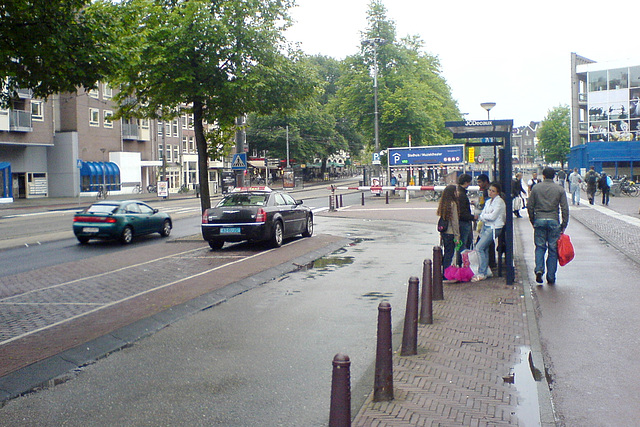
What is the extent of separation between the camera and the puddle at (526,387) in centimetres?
472

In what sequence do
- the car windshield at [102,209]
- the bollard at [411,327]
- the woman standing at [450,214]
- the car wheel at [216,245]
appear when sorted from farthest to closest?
the car windshield at [102,209]
the car wheel at [216,245]
the woman standing at [450,214]
the bollard at [411,327]

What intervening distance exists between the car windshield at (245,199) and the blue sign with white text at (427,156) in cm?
2395

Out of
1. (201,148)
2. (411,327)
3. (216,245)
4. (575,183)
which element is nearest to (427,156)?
(575,183)

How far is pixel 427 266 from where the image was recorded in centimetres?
777

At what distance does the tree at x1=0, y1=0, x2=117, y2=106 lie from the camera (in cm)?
922

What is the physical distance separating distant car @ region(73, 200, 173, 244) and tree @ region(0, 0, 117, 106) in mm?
8359

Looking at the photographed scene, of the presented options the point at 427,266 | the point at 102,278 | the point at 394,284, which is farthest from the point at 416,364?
the point at 102,278

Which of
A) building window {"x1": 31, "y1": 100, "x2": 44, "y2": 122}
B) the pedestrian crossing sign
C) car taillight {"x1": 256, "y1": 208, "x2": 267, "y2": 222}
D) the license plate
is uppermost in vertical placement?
building window {"x1": 31, "y1": 100, "x2": 44, "y2": 122}

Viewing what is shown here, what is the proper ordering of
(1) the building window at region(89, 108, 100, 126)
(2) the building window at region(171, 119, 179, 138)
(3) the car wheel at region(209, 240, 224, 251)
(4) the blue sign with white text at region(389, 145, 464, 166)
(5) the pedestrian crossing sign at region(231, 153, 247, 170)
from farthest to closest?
A: (2) the building window at region(171, 119, 179, 138) < (1) the building window at region(89, 108, 100, 126) < (4) the blue sign with white text at region(389, 145, 464, 166) < (5) the pedestrian crossing sign at region(231, 153, 247, 170) < (3) the car wheel at region(209, 240, 224, 251)

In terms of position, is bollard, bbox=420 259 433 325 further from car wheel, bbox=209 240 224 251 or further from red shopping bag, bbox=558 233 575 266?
car wheel, bbox=209 240 224 251

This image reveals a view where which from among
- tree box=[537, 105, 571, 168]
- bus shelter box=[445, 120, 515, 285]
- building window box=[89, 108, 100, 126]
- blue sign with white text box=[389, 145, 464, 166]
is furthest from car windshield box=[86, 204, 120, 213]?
tree box=[537, 105, 571, 168]

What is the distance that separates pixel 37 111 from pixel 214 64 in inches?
1444

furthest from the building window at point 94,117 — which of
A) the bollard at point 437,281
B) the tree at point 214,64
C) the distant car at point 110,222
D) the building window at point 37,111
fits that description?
the bollard at point 437,281

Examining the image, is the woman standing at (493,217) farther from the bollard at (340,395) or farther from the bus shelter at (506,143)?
the bollard at (340,395)
